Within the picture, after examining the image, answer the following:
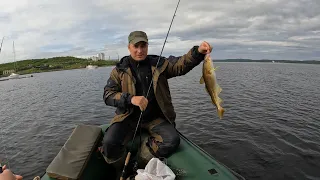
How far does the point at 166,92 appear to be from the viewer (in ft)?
16.6

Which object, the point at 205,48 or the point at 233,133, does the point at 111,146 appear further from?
the point at 233,133

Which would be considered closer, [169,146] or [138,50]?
[169,146]

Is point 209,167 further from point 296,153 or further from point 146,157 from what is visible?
point 296,153

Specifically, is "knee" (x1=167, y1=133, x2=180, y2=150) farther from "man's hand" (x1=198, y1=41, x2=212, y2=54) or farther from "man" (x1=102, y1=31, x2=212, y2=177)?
"man's hand" (x1=198, y1=41, x2=212, y2=54)

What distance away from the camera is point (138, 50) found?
493 cm

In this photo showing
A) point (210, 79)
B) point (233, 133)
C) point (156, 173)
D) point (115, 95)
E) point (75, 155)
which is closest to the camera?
point (156, 173)

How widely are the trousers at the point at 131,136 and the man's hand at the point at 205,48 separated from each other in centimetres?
158

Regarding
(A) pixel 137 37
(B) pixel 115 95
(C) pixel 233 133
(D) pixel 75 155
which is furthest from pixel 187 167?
(C) pixel 233 133

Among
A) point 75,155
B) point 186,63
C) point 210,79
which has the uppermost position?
point 186,63

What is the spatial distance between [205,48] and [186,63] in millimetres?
602

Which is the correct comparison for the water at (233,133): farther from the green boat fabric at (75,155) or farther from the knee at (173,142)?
the green boat fabric at (75,155)

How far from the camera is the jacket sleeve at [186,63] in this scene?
4797mm

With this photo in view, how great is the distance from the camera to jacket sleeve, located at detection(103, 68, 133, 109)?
4500mm

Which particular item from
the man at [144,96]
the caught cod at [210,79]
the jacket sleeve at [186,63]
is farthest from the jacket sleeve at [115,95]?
the caught cod at [210,79]
